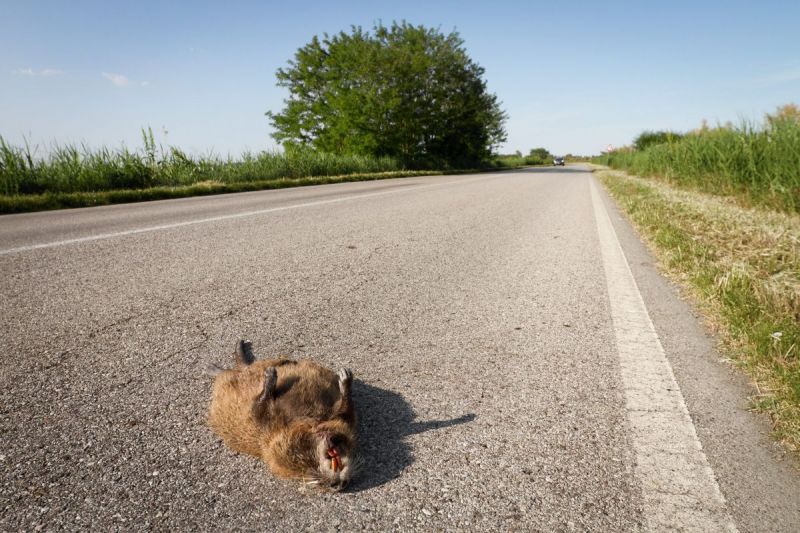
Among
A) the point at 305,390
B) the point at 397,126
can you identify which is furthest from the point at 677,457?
the point at 397,126

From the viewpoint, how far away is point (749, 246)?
4.71 m

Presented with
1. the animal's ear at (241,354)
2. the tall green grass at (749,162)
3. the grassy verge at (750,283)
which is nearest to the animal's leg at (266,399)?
the animal's ear at (241,354)

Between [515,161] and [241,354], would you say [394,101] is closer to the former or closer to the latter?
[241,354]

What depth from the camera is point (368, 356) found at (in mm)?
2551

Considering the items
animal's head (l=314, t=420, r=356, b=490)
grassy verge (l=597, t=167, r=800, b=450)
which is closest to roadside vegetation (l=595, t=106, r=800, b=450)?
grassy verge (l=597, t=167, r=800, b=450)

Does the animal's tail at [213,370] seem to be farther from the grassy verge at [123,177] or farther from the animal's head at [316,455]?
the grassy verge at [123,177]

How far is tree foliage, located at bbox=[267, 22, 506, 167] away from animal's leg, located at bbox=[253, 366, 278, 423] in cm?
3002

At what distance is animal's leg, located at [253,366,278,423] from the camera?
70.0 inches

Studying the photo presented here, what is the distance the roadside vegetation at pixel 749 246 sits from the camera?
7.56ft

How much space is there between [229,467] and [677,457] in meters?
1.67

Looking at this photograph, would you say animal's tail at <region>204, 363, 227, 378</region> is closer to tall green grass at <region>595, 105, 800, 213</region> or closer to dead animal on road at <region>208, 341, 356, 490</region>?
dead animal on road at <region>208, 341, 356, 490</region>

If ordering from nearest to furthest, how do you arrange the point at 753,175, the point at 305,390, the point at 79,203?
the point at 305,390 → the point at 753,175 → the point at 79,203

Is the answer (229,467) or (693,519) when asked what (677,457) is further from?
(229,467)

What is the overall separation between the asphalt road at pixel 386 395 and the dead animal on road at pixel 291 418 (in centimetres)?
8
